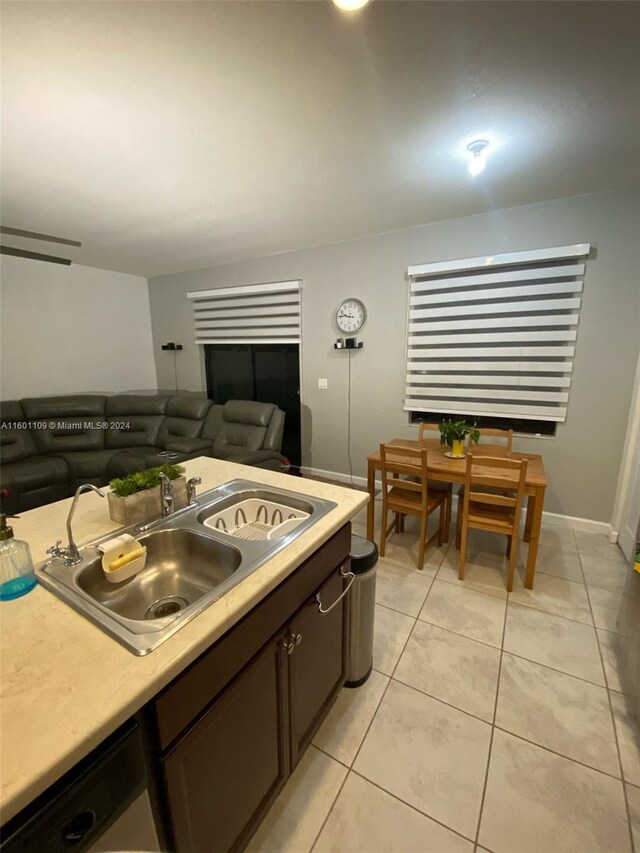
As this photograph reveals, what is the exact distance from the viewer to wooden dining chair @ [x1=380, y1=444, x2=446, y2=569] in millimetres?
2377

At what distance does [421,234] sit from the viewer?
3148 millimetres

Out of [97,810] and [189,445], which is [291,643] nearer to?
[97,810]

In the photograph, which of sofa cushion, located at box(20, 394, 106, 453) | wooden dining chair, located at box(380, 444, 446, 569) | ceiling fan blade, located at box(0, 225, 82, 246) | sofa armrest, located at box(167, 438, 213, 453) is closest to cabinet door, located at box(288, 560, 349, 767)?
wooden dining chair, located at box(380, 444, 446, 569)

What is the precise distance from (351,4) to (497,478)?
7.25 ft

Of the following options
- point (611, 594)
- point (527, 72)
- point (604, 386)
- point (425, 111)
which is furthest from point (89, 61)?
point (611, 594)

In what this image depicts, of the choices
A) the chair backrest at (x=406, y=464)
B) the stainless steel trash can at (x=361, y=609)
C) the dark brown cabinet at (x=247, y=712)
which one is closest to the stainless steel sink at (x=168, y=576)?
the dark brown cabinet at (x=247, y=712)

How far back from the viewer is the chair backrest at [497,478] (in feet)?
6.77

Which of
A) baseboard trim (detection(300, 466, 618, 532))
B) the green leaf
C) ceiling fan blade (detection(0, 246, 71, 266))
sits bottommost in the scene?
baseboard trim (detection(300, 466, 618, 532))

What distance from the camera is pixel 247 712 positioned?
94cm

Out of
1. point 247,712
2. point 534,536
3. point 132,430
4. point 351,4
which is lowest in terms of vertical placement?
point 534,536

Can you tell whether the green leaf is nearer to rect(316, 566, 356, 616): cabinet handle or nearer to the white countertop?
the white countertop

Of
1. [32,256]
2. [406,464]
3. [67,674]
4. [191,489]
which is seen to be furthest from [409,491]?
[32,256]

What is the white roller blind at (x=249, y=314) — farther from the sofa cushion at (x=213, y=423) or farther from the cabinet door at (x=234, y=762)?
the cabinet door at (x=234, y=762)

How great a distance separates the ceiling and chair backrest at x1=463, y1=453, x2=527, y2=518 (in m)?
1.73
